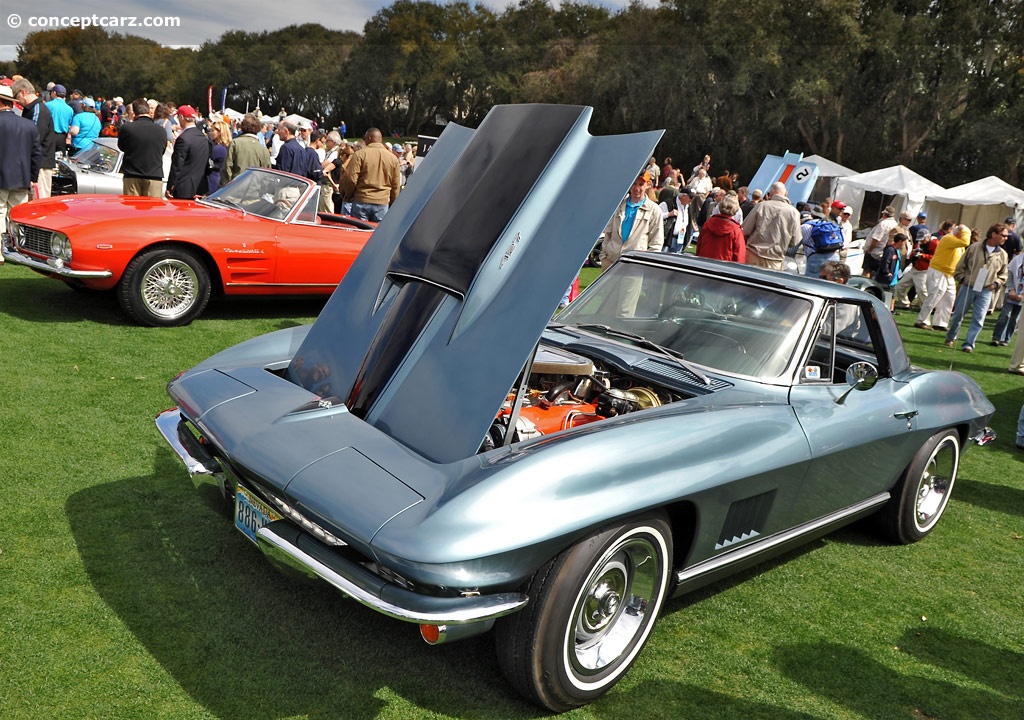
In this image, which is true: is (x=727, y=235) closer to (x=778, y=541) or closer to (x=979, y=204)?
(x=778, y=541)

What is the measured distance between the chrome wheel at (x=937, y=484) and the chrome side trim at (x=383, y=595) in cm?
336

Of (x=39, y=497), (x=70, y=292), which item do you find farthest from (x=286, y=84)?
(x=39, y=497)

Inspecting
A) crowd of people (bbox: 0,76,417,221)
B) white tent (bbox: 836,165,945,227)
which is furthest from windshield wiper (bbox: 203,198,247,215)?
white tent (bbox: 836,165,945,227)

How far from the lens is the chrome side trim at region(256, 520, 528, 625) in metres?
2.52

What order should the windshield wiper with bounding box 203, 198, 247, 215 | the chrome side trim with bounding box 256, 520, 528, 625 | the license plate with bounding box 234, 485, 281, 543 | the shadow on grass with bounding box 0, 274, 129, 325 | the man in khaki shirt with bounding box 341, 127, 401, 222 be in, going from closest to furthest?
the chrome side trim with bounding box 256, 520, 528, 625, the license plate with bounding box 234, 485, 281, 543, the shadow on grass with bounding box 0, 274, 129, 325, the windshield wiper with bounding box 203, 198, 247, 215, the man in khaki shirt with bounding box 341, 127, 401, 222

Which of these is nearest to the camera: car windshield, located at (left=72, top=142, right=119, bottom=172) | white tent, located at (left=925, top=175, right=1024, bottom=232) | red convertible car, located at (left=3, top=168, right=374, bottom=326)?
red convertible car, located at (left=3, top=168, right=374, bottom=326)

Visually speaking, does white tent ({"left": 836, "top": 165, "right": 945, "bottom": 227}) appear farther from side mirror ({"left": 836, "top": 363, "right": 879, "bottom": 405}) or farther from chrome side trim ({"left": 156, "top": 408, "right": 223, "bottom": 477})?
chrome side trim ({"left": 156, "top": 408, "right": 223, "bottom": 477})

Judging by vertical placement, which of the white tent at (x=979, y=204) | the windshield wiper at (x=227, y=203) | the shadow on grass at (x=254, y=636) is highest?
the white tent at (x=979, y=204)

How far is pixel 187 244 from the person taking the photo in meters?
7.28

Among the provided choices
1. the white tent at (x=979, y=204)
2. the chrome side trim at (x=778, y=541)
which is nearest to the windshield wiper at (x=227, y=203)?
the chrome side trim at (x=778, y=541)

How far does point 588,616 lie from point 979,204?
2205 centimetres

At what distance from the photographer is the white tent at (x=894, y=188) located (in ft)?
75.1

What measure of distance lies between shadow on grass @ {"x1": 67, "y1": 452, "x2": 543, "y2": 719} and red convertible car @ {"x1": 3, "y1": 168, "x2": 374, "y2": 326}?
354 cm

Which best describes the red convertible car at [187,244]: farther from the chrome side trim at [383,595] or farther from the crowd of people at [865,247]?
the chrome side trim at [383,595]
